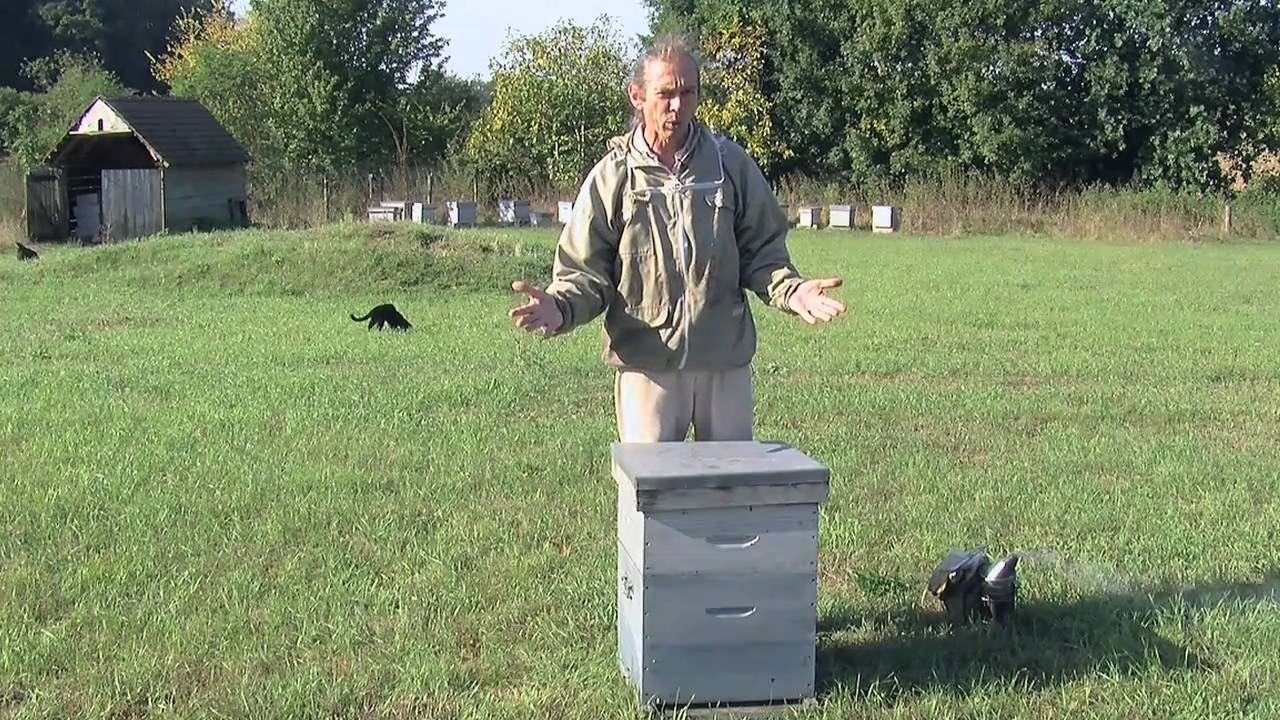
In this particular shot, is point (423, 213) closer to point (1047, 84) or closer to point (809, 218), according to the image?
point (809, 218)

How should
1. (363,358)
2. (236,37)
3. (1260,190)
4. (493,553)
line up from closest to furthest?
(493,553), (363,358), (1260,190), (236,37)

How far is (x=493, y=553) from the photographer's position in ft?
17.8

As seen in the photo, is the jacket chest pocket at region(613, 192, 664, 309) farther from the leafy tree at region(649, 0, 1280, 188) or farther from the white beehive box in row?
the leafy tree at region(649, 0, 1280, 188)

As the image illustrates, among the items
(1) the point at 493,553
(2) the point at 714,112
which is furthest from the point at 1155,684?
(2) the point at 714,112

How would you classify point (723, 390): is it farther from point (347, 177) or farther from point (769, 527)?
point (347, 177)

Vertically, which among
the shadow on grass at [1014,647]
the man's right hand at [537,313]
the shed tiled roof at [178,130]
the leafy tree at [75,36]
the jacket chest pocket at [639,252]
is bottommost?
the shadow on grass at [1014,647]

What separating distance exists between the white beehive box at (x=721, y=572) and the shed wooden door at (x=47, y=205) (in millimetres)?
24582

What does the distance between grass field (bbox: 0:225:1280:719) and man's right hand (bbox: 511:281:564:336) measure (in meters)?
1.14

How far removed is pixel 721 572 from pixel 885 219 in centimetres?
2940

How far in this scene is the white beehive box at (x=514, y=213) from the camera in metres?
33.2

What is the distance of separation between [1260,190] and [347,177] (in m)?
23.8

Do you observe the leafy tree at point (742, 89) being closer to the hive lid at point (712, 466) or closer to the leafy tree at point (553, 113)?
the leafy tree at point (553, 113)

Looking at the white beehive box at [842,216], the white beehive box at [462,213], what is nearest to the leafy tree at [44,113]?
the white beehive box at [462,213]

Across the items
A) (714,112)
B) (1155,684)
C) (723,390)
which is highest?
(714,112)
